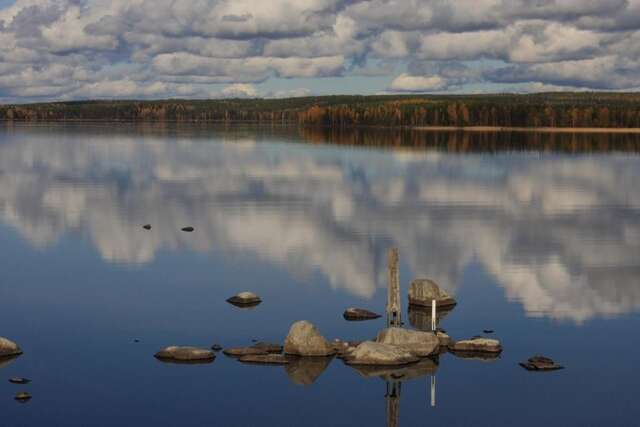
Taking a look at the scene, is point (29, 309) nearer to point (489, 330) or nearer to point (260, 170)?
point (489, 330)

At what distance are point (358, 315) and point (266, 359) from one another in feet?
17.4

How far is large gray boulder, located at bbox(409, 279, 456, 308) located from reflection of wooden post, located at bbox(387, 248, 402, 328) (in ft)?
9.31

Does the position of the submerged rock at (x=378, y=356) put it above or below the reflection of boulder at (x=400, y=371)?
above

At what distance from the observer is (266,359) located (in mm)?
25734

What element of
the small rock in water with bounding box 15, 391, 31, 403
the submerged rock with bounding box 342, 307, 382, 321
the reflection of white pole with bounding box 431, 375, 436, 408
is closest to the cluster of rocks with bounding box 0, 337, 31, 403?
the small rock in water with bounding box 15, 391, 31, 403

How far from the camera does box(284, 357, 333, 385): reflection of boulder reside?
24.5m

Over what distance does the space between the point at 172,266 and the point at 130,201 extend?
82.0ft

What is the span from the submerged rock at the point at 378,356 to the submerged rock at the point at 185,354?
382 cm

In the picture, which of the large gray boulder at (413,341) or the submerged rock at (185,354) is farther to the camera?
the large gray boulder at (413,341)

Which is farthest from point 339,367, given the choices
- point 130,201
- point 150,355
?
point 130,201

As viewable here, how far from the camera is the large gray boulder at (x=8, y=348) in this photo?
2581cm

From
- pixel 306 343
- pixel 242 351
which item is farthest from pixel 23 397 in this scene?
pixel 306 343

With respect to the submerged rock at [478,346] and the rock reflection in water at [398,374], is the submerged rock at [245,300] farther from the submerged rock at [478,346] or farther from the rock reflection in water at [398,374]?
the submerged rock at [478,346]

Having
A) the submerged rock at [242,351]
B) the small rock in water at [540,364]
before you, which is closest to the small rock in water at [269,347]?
the submerged rock at [242,351]
